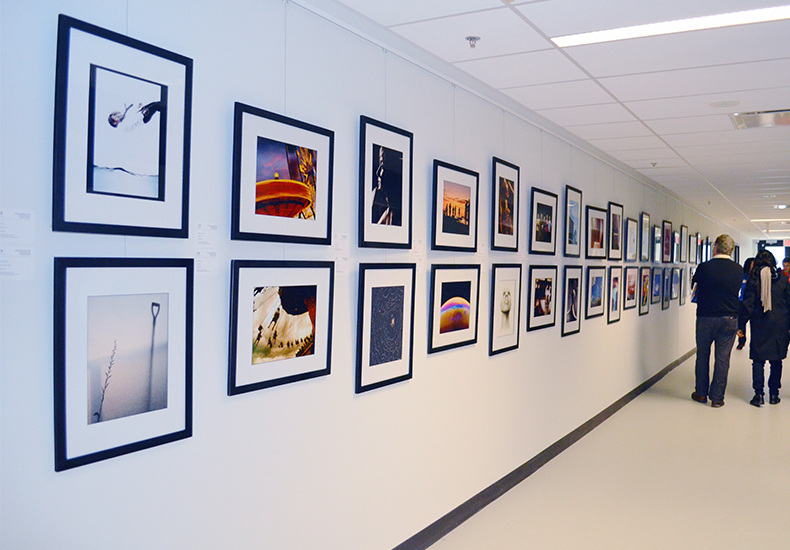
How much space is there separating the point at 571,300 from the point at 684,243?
6.23 metres

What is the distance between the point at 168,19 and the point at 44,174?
0.73m

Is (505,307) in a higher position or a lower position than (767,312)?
higher

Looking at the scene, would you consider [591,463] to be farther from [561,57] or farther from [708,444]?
[561,57]

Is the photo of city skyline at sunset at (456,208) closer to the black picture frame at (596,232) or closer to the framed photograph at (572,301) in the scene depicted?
the framed photograph at (572,301)

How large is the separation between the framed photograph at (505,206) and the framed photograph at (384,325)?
1159mm

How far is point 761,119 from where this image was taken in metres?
4.93

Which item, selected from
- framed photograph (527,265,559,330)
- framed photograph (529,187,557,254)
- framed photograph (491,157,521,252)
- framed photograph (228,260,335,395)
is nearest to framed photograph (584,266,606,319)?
framed photograph (527,265,559,330)

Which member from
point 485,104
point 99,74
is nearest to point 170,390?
point 99,74

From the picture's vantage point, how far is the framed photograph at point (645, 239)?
838 cm

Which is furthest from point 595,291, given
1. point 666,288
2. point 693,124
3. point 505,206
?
point 666,288

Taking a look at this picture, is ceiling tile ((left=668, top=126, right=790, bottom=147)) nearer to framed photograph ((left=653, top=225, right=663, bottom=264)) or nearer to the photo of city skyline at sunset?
the photo of city skyline at sunset

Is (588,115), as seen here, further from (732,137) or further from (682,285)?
(682,285)

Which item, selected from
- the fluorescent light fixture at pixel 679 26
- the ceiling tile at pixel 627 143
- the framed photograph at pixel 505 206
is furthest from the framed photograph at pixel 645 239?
the fluorescent light fixture at pixel 679 26

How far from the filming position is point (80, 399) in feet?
6.42
